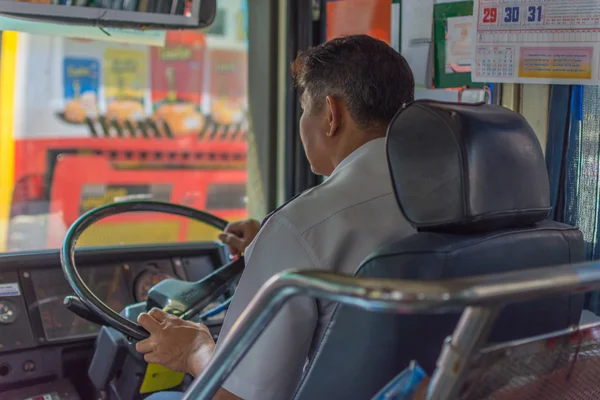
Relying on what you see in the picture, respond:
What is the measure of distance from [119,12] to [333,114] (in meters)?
1.23

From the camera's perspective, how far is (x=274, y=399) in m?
1.46

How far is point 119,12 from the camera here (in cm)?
259

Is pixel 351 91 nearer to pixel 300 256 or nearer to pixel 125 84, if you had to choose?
pixel 300 256

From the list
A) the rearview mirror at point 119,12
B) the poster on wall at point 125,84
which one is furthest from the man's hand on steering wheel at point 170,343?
the poster on wall at point 125,84

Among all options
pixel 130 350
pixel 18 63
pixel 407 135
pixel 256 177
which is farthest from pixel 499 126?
pixel 18 63

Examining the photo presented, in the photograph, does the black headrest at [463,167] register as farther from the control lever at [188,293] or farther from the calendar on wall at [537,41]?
the control lever at [188,293]

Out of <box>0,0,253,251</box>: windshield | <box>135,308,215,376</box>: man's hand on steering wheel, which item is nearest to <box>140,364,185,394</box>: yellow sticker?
<box>135,308,215,376</box>: man's hand on steering wheel

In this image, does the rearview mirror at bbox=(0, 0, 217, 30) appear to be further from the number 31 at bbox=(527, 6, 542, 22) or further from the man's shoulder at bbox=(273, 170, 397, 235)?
the man's shoulder at bbox=(273, 170, 397, 235)

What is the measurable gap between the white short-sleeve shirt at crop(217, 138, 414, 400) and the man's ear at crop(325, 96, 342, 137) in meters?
0.23

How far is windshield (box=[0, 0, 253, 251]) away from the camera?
3.61 meters

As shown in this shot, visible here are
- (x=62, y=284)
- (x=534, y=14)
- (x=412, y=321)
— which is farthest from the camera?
(x=62, y=284)

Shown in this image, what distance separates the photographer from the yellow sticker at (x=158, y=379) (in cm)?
229

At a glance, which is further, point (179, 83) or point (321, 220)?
point (179, 83)

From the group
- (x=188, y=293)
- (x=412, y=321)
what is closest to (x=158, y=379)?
(x=188, y=293)
